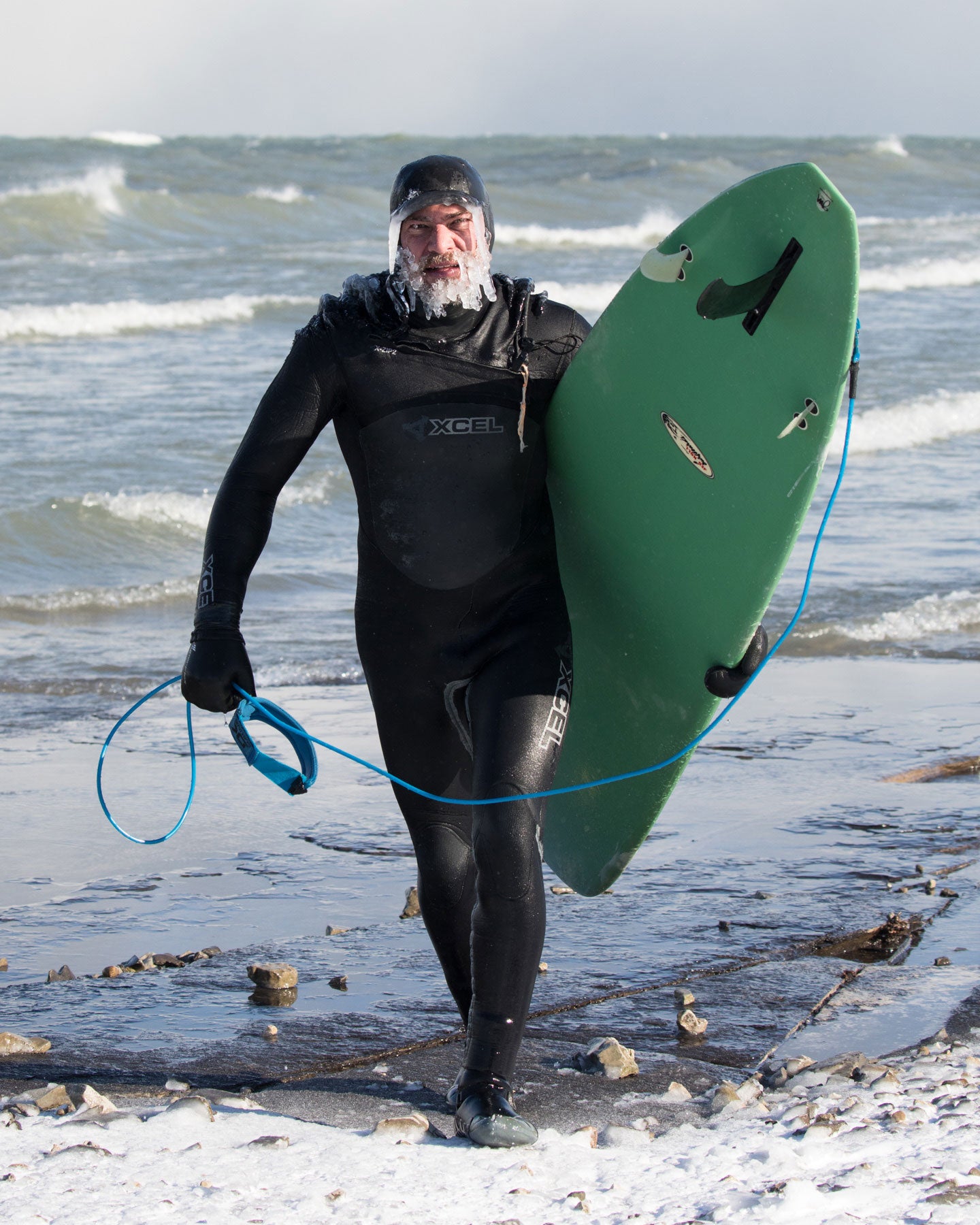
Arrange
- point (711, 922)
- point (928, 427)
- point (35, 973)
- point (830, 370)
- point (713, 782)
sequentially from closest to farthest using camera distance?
point (830, 370)
point (35, 973)
point (711, 922)
point (713, 782)
point (928, 427)

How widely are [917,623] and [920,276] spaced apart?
17.1 metres

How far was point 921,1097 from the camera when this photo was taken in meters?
2.60

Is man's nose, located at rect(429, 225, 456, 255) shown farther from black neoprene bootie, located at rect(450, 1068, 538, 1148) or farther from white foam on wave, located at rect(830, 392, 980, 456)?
white foam on wave, located at rect(830, 392, 980, 456)

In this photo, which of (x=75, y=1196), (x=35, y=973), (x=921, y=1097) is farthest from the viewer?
(x=35, y=973)

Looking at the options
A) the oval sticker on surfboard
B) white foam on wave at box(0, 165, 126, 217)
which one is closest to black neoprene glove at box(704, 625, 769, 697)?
the oval sticker on surfboard

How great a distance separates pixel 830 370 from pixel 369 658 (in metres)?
1.03

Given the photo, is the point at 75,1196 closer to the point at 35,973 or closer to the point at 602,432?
the point at 35,973

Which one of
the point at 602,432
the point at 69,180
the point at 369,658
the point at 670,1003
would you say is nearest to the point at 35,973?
the point at 369,658

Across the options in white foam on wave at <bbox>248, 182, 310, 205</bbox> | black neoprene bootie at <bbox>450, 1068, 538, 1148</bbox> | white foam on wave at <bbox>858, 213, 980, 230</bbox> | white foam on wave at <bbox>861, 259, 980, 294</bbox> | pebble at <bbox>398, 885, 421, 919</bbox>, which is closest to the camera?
black neoprene bootie at <bbox>450, 1068, 538, 1148</bbox>

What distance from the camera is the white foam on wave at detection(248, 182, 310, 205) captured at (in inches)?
1208

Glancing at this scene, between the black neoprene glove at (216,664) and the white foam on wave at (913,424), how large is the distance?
28.9 feet

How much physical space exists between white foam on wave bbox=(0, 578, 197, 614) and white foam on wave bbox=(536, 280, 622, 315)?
11.7 meters

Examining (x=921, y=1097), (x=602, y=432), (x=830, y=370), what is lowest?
(x=921, y=1097)

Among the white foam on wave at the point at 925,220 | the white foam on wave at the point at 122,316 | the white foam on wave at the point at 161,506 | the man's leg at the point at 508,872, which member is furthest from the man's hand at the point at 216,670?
the white foam on wave at the point at 925,220
